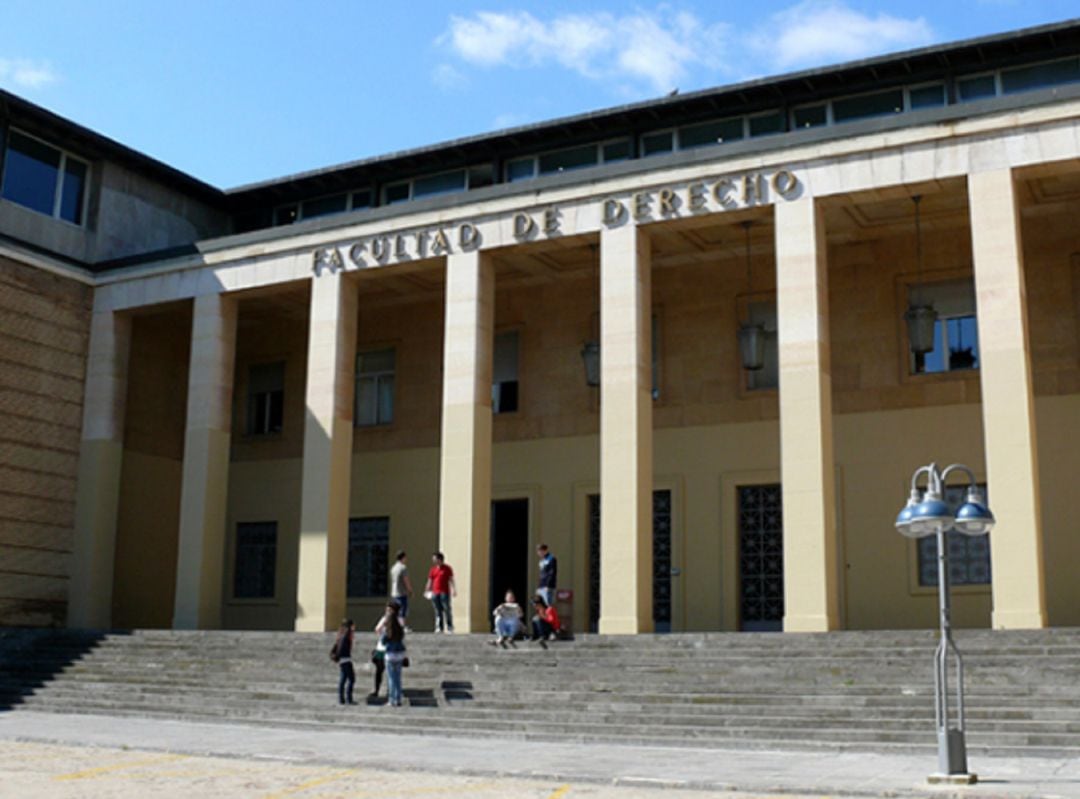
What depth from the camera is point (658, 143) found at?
84.3 ft

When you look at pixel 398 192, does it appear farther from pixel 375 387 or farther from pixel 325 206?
pixel 375 387

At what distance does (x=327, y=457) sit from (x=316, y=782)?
12.6m

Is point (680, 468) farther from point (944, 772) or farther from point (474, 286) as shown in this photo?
point (944, 772)

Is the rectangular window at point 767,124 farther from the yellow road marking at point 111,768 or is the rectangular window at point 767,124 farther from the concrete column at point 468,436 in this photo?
the yellow road marking at point 111,768

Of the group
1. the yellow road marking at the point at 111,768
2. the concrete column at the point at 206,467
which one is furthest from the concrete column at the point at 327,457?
the yellow road marking at the point at 111,768

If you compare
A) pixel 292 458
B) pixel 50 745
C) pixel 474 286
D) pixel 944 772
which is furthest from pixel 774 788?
pixel 292 458

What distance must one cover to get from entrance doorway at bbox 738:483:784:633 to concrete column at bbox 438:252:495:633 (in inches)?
194

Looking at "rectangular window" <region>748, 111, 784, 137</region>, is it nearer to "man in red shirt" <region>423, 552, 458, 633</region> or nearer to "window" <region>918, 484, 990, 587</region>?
"window" <region>918, 484, 990, 587</region>

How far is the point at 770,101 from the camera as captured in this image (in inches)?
972

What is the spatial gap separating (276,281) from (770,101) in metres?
10.1

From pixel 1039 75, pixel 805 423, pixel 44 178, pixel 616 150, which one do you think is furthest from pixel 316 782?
pixel 44 178

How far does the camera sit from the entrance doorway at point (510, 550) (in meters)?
26.3

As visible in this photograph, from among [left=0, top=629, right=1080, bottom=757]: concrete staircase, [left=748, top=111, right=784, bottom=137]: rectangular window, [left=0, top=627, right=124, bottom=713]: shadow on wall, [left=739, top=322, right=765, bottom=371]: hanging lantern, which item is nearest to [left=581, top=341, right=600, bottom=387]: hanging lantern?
[left=739, top=322, right=765, bottom=371]: hanging lantern

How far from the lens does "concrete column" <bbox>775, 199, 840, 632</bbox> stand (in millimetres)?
19047
